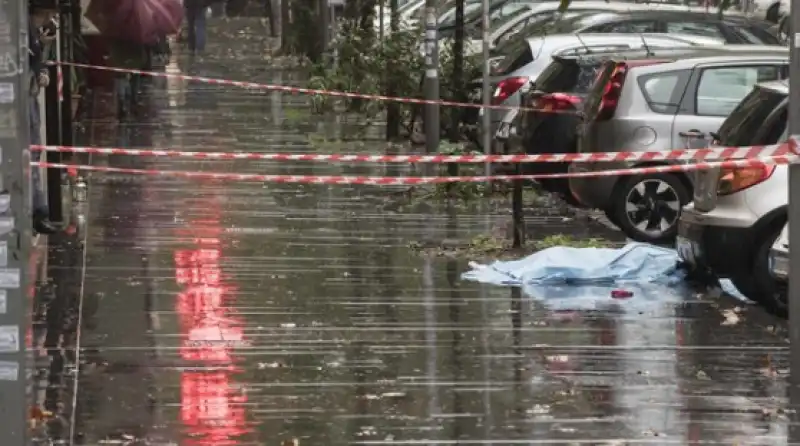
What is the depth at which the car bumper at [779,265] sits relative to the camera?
10.3m

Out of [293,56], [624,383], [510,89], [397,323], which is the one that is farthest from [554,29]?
[293,56]

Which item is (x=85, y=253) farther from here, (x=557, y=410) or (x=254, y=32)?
(x=254, y=32)

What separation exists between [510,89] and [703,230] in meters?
7.46

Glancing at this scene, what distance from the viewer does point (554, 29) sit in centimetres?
2125

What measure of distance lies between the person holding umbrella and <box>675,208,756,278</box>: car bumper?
456 cm

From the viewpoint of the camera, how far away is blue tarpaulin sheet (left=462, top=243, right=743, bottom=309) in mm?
11484

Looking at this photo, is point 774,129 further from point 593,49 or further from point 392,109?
point 392,109

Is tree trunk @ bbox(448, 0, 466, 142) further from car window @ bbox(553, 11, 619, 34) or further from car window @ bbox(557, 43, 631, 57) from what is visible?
car window @ bbox(553, 11, 619, 34)

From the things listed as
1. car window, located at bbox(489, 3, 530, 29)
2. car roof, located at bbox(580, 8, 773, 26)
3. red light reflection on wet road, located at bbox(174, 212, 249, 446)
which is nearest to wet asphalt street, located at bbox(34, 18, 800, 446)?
red light reflection on wet road, located at bbox(174, 212, 249, 446)

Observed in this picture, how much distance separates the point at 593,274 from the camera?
11.8m

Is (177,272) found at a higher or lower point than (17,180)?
lower

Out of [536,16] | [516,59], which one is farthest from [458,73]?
[536,16]

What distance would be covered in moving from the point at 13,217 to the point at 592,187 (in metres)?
8.65

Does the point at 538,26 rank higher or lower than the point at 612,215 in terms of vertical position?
higher
